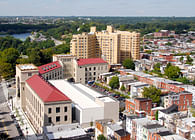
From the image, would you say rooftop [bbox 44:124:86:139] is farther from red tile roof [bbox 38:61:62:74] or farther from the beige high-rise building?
the beige high-rise building

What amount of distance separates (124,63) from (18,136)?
1003 inches

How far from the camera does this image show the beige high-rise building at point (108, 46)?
143 feet

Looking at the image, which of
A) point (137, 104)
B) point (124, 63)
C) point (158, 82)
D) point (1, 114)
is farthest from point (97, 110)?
point (124, 63)

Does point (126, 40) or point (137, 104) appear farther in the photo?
point (126, 40)

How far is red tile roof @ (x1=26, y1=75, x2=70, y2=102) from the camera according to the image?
2088cm

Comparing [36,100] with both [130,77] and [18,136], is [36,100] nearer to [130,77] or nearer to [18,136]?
[18,136]

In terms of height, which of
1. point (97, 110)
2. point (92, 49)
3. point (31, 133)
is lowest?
point (31, 133)

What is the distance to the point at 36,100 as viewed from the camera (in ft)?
74.3

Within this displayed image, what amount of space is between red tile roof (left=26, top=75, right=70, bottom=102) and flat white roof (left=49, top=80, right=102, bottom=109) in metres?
2.41

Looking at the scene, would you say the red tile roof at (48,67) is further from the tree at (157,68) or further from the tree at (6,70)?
the tree at (157,68)

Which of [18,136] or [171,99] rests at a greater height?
[171,99]

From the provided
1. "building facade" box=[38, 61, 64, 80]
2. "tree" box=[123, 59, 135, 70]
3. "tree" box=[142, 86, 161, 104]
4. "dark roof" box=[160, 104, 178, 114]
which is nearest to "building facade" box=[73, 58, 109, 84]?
"building facade" box=[38, 61, 64, 80]

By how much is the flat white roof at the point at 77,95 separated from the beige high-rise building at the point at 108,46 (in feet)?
44.7

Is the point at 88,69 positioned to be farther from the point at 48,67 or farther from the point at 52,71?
the point at 48,67
